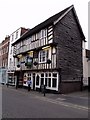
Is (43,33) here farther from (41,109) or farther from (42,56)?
(41,109)

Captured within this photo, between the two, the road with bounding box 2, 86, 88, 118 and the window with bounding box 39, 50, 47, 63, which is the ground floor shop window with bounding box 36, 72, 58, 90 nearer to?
the window with bounding box 39, 50, 47, 63

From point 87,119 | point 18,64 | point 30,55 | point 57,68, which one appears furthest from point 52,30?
point 87,119

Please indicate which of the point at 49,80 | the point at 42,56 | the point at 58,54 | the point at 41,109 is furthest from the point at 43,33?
the point at 41,109

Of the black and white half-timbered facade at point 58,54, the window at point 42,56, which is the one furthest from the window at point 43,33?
the window at point 42,56

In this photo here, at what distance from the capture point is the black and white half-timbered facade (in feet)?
77.1

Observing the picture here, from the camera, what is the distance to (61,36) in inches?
975

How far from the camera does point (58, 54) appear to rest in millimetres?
23641

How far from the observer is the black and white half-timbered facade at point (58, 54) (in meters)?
23.5

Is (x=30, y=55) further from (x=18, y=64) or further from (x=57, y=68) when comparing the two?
(x=57, y=68)

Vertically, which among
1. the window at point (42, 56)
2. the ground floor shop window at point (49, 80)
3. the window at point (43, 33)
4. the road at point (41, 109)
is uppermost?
the window at point (43, 33)

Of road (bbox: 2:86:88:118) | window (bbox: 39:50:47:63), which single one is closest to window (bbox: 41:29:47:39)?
window (bbox: 39:50:47:63)

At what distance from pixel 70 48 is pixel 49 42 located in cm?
322

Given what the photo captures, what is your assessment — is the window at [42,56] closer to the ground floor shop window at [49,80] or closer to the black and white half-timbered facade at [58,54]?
the black and white half-timbered facade at [58,54]

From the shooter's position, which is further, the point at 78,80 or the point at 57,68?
the point at 78,80
